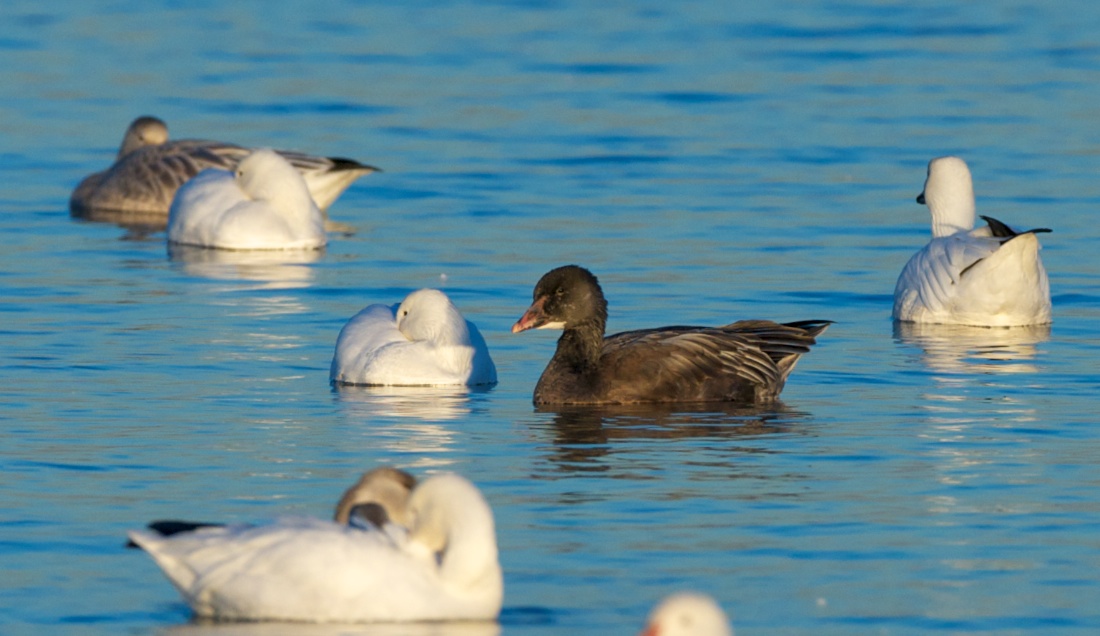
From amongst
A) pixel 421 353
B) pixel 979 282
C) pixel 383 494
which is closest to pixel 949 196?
pixel 979 282

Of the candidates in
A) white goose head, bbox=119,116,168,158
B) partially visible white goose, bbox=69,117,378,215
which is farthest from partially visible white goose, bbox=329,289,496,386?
white goose head, bbox=119,116,168,158

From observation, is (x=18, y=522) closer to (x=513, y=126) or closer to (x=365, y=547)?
(x=365, y=547)

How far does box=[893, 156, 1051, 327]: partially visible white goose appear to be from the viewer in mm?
16656

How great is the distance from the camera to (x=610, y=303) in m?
17.2

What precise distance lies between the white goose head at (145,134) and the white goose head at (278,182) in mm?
4093

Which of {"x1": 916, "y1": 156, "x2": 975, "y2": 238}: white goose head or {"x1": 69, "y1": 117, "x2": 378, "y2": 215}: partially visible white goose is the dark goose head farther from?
{"x1": 69, "y1": 117, "x2": 378, "y2": 215}: partially visible white goose

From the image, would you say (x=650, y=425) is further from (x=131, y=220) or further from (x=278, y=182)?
(x=131, y=220)

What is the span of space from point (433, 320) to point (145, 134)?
36.9 ft

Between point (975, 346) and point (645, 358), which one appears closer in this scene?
point (645, 358)

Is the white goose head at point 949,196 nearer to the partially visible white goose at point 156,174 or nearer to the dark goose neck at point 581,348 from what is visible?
the dark goose neck at point 581,348

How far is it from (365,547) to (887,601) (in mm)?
2102

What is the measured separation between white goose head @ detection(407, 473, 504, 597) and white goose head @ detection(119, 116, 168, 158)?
1682 cm

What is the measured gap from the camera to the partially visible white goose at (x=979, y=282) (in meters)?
16.7

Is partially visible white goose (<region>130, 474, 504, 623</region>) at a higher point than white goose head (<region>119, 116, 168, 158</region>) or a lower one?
lower
